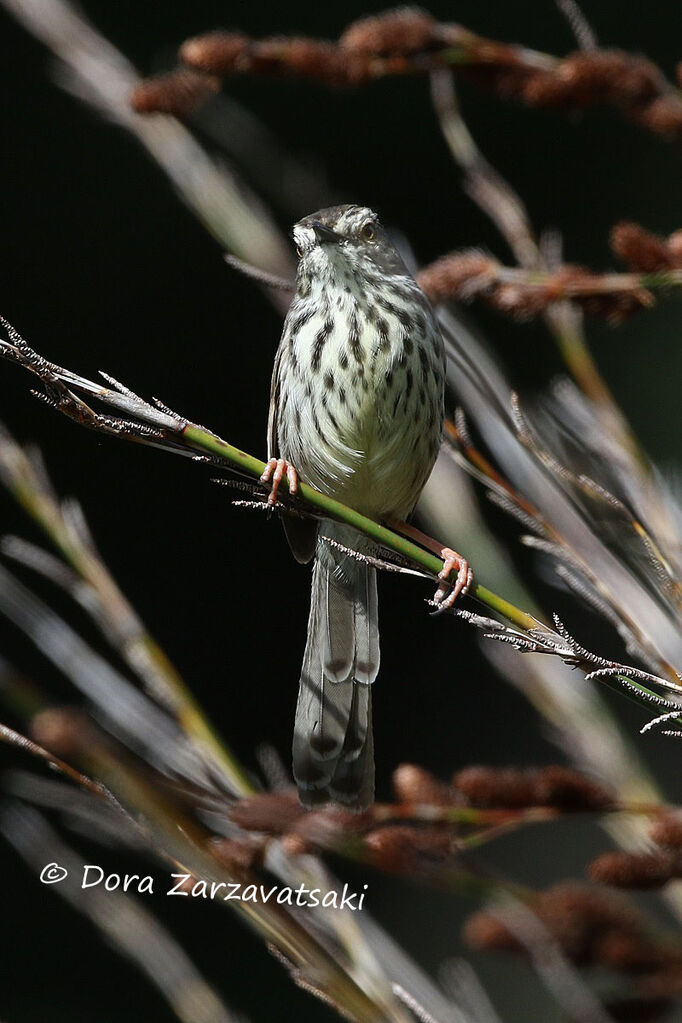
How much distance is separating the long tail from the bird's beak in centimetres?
56

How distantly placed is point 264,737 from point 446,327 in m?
3.48

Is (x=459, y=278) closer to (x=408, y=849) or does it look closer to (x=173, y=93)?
(x=173, y=93)

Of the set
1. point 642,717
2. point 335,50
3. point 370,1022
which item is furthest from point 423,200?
point 370,1022

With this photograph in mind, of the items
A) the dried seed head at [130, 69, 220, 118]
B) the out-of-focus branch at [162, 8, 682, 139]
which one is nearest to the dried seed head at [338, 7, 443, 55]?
the out-of-focus branch at [162, 8, 682, 139]

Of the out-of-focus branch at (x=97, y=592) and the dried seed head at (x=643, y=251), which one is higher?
the dried seed head at (x=643, y=251)

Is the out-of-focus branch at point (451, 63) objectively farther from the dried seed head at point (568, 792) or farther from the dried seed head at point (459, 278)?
the dried seed head at point (568, 792)

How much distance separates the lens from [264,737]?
5.20m

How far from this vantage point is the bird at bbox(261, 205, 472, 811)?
2.55 meters

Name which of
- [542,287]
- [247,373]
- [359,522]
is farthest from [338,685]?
[247,373]

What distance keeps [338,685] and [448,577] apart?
0.63 m

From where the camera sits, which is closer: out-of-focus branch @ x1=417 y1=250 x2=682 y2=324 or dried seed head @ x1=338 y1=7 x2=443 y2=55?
out-of-focus branch @ x1=417 y1=250 x2=682 y2=324

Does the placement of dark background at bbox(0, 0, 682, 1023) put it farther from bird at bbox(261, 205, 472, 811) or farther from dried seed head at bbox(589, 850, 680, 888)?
dried seed head at bbox(589, 850, 680, 888)

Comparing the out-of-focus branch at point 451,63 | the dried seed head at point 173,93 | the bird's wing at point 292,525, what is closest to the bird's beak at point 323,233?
the bird's wing at point 292,525

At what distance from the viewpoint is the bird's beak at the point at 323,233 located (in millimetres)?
2604
